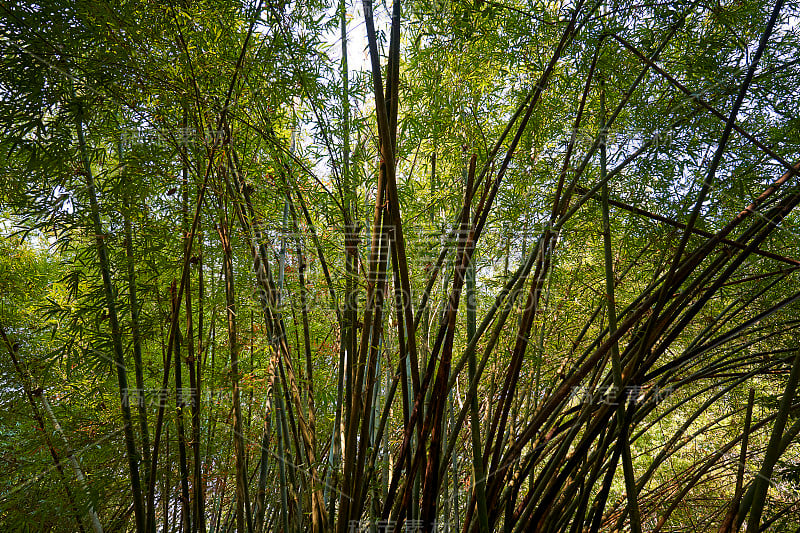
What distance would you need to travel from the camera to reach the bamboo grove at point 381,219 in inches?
66.3

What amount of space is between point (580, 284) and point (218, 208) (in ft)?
6.96

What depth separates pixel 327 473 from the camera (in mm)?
2244

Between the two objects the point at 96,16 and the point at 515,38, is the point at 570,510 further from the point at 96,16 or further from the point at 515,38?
the point at 96,16

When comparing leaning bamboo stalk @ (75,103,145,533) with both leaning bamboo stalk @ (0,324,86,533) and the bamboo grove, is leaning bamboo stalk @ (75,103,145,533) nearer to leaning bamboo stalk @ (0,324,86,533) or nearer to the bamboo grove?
the bamboo grove

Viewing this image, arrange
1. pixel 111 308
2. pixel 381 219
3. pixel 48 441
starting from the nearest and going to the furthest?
pixel 381 219, pixel 111 308, pixel 48 441

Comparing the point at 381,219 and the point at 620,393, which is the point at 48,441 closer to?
the point at 381,219

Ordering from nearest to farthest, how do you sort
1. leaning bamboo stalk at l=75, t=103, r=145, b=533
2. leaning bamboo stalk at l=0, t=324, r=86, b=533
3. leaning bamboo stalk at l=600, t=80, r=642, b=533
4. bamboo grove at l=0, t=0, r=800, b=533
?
leaning bamboo stalk at l=600, t=80, r=642, b=533 → bamboo grove at l=0, t=0, r=800, b=533 → leaning bamboo stalk at l=75, t=103, r=145, b=533 → leaning bamboo stalk at l=0, t=324, r=86, b=533

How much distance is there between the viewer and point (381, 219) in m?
1.51

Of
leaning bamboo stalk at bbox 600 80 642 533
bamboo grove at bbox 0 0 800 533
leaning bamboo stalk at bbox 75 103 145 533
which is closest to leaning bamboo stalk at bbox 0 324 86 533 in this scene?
bamboo grove at bbox 0 0 800 533

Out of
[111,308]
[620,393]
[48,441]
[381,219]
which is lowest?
[48,441]

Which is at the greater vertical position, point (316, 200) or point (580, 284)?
point (316, 200)

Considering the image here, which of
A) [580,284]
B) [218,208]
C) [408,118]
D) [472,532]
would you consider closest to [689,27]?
[408,118]

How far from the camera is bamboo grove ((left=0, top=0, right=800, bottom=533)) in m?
1.68

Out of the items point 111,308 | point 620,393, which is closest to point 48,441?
point 111,308
